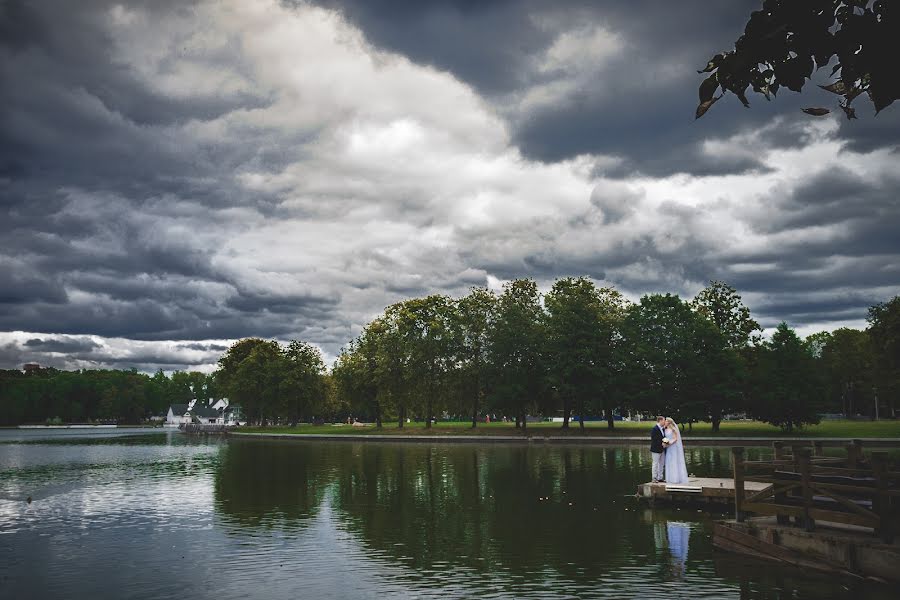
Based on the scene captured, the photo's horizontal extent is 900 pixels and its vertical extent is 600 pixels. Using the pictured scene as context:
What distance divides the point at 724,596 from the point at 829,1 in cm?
1211

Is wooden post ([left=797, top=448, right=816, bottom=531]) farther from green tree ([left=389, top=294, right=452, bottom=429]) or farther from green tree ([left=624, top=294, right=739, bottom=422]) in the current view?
green tree ([left=389, top=294, right=452, bottom=429])

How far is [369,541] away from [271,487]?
15.3 m

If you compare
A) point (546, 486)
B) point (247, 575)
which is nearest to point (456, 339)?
point (546, 486)

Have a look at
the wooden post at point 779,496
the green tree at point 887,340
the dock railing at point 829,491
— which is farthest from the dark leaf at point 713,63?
the green tree at point 887,340

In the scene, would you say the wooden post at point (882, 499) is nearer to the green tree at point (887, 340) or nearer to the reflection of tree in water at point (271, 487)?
the reflection of tree in water at point (271, 487)

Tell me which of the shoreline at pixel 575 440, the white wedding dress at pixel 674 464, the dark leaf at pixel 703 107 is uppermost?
the dark leaf at pixel 703 107

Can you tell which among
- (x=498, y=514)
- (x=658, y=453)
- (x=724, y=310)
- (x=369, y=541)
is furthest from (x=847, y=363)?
(x=369, y=541)

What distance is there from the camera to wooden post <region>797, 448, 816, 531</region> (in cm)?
1551

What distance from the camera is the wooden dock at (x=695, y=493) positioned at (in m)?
24.2

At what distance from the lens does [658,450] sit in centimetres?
2641

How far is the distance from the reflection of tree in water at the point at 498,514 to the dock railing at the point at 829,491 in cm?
344

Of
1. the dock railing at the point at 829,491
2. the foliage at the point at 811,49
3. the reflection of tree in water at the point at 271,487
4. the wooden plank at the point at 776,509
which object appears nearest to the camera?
the foliage at the point at 811,49

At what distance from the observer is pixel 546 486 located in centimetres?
3172

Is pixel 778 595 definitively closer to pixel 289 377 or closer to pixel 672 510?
pixel 672 510
